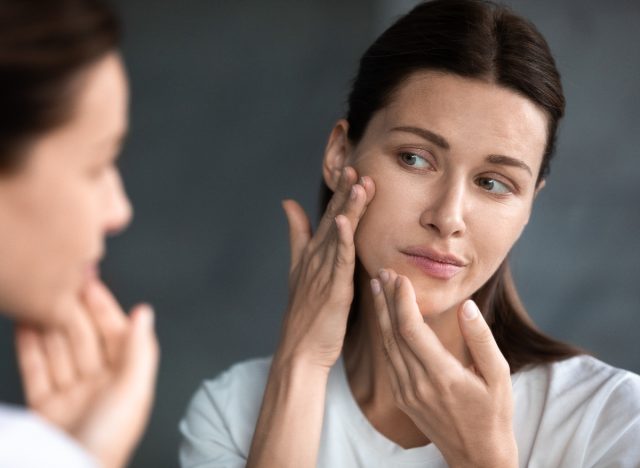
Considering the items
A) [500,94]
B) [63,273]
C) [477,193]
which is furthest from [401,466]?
[63,273]

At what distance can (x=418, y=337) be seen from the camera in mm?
1292

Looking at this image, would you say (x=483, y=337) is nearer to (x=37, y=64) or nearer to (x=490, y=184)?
(x=490, y=184)

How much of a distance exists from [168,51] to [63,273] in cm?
201

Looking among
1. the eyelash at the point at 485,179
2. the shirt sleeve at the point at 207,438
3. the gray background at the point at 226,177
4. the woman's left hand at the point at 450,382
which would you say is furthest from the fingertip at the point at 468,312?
the gray background at the point at 226,177

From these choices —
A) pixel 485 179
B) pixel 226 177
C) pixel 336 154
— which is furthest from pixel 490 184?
pixel 226 177

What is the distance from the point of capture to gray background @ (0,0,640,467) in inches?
103

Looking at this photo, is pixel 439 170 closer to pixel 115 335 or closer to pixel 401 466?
pixel 401 466

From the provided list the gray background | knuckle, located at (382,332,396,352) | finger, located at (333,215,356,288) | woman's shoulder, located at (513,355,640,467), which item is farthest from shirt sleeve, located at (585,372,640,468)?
the gray background

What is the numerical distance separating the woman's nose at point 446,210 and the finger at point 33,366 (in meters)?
0.64

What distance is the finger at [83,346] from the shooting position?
93 centimetres

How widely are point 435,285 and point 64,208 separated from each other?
28.1 inches

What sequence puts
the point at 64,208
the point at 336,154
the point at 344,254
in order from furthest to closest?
the point at 336,154
the point at 344,254
the point at 64,208

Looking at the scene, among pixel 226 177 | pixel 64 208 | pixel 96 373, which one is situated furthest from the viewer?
pixel 226 177

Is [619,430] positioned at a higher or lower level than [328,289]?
lower
